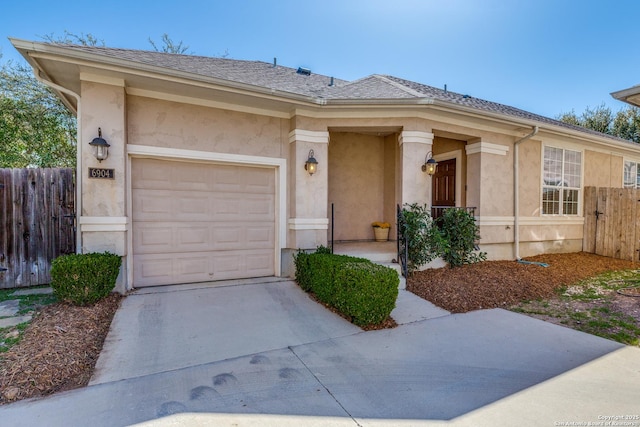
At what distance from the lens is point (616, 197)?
8.44 metres

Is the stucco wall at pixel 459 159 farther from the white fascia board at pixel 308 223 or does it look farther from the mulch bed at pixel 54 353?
the mulch bed at pixel 54 353

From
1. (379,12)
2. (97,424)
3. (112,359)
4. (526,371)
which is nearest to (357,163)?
(379,12)

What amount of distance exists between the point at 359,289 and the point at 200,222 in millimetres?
3211

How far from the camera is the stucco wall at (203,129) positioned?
5.09 m

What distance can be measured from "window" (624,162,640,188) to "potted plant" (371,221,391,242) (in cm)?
834

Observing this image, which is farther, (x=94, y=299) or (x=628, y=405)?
(x=94, y=299)

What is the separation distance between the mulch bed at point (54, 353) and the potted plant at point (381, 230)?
610cm

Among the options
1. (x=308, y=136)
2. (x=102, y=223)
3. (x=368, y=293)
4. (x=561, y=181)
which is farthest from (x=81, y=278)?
(x=561, y=181)

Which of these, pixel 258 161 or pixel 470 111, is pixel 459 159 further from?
pixel 258 161

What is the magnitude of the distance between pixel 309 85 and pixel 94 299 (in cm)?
566

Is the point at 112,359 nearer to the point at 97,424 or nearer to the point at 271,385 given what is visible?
the point at 97,424

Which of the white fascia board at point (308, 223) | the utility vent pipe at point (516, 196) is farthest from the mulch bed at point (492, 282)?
the white fascia board at point (308, 223)

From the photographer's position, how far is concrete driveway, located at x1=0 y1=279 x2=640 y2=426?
2295mm

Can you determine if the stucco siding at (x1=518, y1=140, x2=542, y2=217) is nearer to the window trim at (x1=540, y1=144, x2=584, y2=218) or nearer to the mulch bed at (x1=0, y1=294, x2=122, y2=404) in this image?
the window trim at (x1=540, y1=144, x2=584, y2=218)
